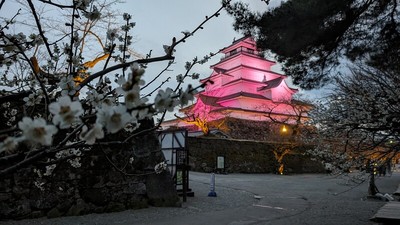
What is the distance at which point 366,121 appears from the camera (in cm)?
654

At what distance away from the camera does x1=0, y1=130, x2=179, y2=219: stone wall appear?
573 centimetres

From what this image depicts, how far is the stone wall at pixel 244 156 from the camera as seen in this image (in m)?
18.8

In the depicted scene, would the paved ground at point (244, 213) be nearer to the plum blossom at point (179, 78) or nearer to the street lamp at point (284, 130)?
the plum blossom at point (179, 78)

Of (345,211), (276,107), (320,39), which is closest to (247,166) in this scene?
(276,107)

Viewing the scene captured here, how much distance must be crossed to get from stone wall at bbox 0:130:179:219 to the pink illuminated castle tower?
57.0 ft

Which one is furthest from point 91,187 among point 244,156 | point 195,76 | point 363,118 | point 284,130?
point 284,130

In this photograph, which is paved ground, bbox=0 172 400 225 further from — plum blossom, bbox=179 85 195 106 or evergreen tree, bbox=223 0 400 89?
plum blossom, bbox=179 85 195 106

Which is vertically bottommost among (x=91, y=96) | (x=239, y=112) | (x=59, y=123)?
(x=59, y=123)

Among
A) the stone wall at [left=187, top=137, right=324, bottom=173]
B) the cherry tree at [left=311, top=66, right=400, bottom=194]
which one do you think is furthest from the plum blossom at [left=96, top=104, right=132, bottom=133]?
the stone wall at [left=187, top=137, right=324, bottom=173]

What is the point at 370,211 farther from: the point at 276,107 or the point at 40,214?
the point at 276,107

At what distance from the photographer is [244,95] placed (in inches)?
1134

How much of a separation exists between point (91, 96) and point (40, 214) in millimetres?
4880

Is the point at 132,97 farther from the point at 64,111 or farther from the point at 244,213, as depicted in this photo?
the point at 244,213

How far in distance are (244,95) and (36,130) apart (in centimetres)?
2827
